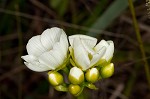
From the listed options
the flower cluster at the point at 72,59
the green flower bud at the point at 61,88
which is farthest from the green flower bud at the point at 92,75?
the green flower bud at the point at 61,88

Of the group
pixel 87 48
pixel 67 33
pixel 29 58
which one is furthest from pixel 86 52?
pixel 67 33

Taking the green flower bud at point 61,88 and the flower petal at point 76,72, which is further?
the green flower bud at point 61,88

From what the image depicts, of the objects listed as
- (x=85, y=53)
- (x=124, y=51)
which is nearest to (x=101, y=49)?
(x=85, y=53)

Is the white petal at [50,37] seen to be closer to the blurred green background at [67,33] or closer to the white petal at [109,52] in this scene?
the white petal at [109,52]

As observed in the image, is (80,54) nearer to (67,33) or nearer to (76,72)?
(76,72)

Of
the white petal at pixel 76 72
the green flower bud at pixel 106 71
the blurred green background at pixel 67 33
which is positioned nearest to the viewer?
the white petal at pixel 76 72

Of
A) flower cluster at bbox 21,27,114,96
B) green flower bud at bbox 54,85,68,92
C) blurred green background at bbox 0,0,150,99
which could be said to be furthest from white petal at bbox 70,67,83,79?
blurred green background at bbox 0,0,150,99
